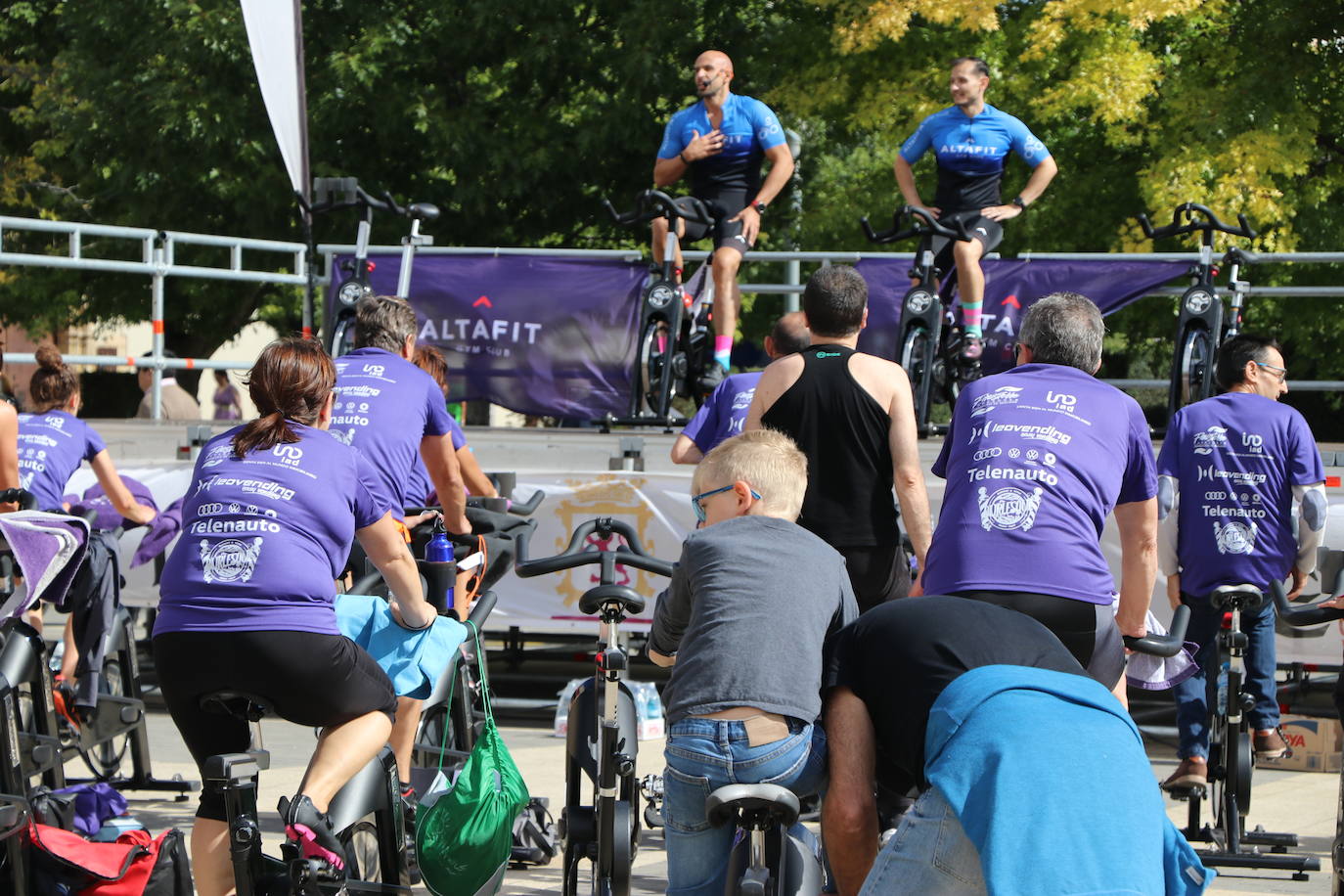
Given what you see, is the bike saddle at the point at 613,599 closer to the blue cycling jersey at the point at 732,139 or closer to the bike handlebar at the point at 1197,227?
the bike handlebar at the point at 1197,227

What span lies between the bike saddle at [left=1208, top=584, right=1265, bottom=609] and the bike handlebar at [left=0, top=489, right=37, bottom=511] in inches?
190

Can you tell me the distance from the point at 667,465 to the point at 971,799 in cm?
753

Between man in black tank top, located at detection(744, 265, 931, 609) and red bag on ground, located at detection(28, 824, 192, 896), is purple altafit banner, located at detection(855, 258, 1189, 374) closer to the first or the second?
man in black tank top, located at detection(744, 265, 931, 609)

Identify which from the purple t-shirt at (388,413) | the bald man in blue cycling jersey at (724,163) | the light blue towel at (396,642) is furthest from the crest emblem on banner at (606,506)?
the light blue towel at (396,642)

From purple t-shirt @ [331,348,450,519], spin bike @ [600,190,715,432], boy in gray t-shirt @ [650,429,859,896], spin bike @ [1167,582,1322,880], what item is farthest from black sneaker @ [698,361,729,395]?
boy in gray t-shirt @ [650,429,859,896]

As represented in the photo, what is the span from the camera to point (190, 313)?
75.6 feet

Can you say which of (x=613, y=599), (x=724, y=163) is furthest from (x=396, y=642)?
(x=724, y=163)

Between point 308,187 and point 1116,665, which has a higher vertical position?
point 308,187

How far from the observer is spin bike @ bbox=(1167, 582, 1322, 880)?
639 centimetres

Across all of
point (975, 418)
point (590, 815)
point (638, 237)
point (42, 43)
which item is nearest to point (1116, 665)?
point (975, 418)

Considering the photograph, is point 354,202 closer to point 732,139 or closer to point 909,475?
point 732,139

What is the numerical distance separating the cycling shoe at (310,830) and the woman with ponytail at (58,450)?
12.4 ft

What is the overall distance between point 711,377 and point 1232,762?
209 inches

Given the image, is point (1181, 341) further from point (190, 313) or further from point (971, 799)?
point (190, 313)
